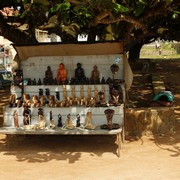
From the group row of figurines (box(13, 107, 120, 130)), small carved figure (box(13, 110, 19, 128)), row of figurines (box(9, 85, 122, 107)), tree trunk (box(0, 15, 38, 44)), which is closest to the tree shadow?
small carved figure (box(13, 110, 19, 128))

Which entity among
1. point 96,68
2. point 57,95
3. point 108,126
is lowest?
point 108,126

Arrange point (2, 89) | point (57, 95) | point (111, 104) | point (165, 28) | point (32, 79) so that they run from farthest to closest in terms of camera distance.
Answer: point (2, 89) → point (165, 28) → point (32, 79) → point (57, 95) → point (111, 104)

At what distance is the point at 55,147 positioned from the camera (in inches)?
306

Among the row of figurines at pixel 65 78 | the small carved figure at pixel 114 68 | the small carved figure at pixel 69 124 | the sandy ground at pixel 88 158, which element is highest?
the small carved figure at pixel 114 68

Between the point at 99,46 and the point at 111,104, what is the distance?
1.60 metres

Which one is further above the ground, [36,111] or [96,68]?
[96,68]

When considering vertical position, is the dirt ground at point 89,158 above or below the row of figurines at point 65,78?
below

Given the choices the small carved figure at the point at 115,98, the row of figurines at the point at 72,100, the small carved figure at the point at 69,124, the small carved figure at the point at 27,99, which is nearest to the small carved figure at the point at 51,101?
the row of figurines at the point at 72,100

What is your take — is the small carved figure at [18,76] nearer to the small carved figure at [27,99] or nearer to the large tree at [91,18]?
the small carved figure at [27,99]

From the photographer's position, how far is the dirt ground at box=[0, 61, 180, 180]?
6.19 metres

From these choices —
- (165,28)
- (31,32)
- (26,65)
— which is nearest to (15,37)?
(31,32)

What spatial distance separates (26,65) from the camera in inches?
354

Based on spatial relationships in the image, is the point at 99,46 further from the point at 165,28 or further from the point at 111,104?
the point at 165,28

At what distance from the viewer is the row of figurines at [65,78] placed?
8477 millimetres
